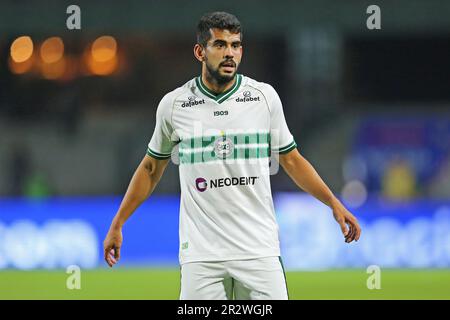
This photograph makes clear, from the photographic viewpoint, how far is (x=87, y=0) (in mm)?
23625

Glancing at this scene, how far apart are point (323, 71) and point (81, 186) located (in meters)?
6.47

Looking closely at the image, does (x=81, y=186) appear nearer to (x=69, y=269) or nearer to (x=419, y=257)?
(x=69, y=269)

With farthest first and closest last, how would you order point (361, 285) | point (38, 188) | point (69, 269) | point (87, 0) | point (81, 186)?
point (81, 186), point (87, 0), point (38, 188), point (69, 269), point (361, 285)

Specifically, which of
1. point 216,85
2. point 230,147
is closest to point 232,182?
point 230,147

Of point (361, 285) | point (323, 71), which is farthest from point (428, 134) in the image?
point (361, 285)

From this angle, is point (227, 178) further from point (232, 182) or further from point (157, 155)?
point (157, 155)

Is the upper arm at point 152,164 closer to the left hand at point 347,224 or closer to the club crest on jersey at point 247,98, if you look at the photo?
the club crest on jersey at point 247,98

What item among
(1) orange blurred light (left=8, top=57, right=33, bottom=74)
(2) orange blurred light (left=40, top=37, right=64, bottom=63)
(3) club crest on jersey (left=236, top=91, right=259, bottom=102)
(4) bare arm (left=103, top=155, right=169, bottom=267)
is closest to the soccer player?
(3) club crest on jersey (left=236, top=91, right=259, bottom=102)

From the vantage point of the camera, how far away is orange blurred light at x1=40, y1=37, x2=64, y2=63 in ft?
89.9

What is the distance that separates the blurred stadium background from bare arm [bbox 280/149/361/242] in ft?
21.9

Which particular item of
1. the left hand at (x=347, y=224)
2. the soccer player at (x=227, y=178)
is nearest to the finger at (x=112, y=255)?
the soccer player at (x=227, y=178)

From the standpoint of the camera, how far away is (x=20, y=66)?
2756 cm

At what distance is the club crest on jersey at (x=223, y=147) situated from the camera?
554 centimetres

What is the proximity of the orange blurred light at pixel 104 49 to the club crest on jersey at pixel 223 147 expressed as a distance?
886 inches
